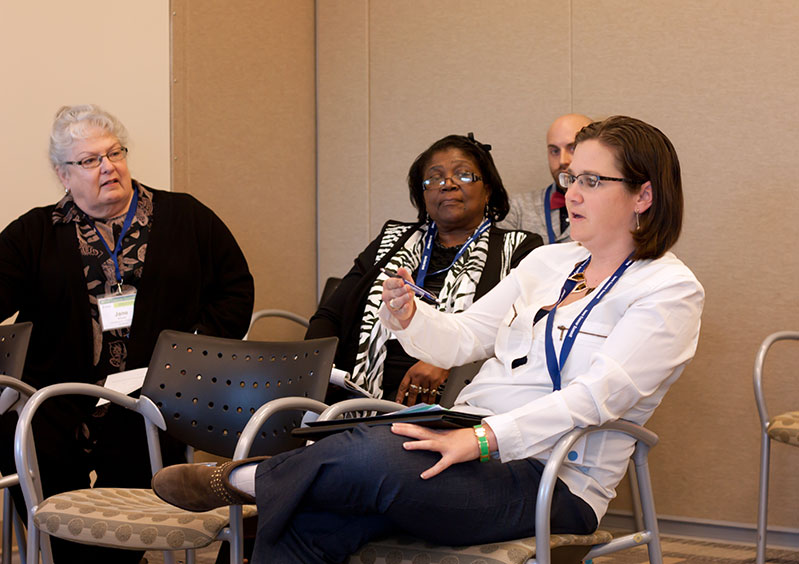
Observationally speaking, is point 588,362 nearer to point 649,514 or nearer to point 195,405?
point 649,514

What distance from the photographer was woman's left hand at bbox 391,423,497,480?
1.67m

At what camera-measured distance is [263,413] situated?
200 cm

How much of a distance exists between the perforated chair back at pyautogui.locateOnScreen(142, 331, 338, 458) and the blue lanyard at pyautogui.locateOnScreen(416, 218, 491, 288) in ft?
3.18

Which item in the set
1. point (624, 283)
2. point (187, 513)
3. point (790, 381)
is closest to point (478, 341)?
point (624, 283)

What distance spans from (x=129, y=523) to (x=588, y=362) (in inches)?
41.6

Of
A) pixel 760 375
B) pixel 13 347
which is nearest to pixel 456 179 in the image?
pixel 760 375

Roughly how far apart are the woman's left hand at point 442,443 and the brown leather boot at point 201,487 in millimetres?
315

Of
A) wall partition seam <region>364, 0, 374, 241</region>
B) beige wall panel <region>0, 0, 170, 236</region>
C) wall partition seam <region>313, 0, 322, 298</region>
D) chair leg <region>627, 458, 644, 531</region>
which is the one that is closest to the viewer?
beige wall panel <region>0, 0, 170, 236</region>

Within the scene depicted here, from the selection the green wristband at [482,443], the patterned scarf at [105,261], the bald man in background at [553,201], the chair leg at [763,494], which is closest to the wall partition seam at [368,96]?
the bald man in background at [553,201]

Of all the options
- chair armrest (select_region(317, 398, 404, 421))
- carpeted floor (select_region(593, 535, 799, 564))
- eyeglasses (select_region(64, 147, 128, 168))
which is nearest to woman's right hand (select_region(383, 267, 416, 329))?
chair armrest (select_region(317, 398, 404, 421))

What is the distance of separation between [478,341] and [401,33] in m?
2.66

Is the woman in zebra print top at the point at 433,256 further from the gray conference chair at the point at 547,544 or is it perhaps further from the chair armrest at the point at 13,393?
the gray conference chair at the point at 547,544

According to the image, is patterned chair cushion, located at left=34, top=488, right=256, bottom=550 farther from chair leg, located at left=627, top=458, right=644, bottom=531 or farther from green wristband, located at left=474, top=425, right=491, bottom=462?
chair leg, located at left=627, top=458, right=644, bottom=531

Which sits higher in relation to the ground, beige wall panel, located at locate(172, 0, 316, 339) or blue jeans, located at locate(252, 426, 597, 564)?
beige wall panel, located at locate(172, 0, 316, 339)
